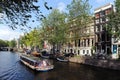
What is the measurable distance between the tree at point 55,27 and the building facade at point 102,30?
1076cm

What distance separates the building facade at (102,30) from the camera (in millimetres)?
73188

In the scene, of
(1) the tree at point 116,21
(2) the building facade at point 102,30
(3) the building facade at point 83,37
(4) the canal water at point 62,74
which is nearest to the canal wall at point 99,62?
(4) the canal water at point 62,74

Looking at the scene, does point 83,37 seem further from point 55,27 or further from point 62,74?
point 62,74

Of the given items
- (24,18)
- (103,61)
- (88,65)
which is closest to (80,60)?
(88,65)

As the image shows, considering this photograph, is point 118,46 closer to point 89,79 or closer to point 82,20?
point 82,20

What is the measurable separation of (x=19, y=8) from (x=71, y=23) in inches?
Answer: 2314

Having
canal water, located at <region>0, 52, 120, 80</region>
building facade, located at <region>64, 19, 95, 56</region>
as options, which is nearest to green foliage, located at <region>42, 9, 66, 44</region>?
building facade, located at <region>64, 19, 95, 56</region>

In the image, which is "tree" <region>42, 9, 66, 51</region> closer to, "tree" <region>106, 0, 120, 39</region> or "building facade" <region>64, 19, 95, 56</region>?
"building facade" <region>64, 19, 95, 56</region>

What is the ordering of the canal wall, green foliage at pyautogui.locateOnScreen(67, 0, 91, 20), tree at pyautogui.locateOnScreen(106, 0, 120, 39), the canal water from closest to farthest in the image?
the canal water
tree at pyautogui.locateOnScreen(106, 0, 120, 39)
the canal wall
green foliage at pyautogui.locateOnScreen(67, 0, 91, 20)

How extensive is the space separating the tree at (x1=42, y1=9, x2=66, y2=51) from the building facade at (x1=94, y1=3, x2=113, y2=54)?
1076 cm

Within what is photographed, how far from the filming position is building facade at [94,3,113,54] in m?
73.2

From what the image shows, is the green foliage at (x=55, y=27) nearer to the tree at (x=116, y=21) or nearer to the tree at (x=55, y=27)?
the tree at (x=55, y=27)

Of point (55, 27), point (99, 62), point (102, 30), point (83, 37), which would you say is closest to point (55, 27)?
point (55, 27)

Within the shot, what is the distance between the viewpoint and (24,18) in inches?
689
